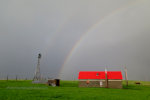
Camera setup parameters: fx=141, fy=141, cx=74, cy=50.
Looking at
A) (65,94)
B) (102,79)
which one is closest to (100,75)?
(102,79)

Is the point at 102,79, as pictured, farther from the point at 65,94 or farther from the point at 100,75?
the point at 65,94

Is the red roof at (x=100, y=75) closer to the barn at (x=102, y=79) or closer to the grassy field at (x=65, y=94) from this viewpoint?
the barn at (x=102, y=79)

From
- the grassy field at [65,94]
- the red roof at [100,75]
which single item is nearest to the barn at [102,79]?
the red roof at [100,75]

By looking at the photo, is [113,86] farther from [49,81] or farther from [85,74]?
[49,81]

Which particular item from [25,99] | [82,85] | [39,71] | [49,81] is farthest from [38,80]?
[25,99]

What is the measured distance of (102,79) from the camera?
172ft

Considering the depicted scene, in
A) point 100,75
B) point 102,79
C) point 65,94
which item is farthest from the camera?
point 100,75

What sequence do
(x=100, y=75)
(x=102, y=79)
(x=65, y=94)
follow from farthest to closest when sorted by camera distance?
1. (x=100, y=75)
2. (x=102, y=79)
3. (x=65, y=94)

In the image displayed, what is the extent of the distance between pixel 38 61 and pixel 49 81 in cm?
1437

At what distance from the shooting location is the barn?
5141 cm

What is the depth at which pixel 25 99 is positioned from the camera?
1792 centimetres

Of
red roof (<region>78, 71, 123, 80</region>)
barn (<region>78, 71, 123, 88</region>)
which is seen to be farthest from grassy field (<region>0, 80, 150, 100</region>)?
red roof (<region>78, 71, 123, 80</region>)

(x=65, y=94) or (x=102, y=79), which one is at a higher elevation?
(x=102, y=79)

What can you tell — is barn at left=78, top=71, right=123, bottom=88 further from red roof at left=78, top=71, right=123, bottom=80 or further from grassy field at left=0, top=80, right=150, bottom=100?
grassy field at left=0, top=80, right=150, bottom=100
